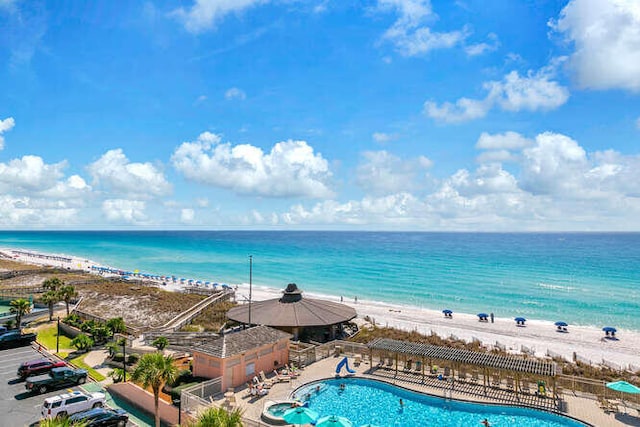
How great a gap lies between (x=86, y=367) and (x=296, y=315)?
1591 cm

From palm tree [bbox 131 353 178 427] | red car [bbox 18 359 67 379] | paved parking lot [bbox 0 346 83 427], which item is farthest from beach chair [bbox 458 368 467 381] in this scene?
red car [bbox 18 359 67 379]

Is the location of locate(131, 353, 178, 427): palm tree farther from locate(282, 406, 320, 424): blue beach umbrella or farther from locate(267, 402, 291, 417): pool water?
locate(267, 402, 291, 417): pool water

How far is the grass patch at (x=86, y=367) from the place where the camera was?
25484 millimetres

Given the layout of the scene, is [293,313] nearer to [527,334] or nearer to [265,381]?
[265,381]

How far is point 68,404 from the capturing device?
753 inches

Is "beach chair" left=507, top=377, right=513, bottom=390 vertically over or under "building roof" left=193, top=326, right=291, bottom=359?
under

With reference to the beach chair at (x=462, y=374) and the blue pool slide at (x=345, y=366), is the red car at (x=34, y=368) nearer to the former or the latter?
the blue pool slide at (x=345, y=366)

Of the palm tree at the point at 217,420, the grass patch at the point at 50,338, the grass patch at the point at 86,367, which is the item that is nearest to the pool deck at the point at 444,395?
the palm tree at the point at 217,420

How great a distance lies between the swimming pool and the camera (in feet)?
65.4

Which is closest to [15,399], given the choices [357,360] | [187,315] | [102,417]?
[102,417]

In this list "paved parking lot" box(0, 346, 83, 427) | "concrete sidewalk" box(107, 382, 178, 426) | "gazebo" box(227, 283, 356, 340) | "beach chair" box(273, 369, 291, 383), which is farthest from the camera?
"gazebo" box(227, 283, 356, 340)

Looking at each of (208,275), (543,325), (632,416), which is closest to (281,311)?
(632,416)

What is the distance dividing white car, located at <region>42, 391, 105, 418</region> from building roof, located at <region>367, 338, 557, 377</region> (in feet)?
54.0

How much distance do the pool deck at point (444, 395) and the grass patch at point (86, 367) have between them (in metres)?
9.79
